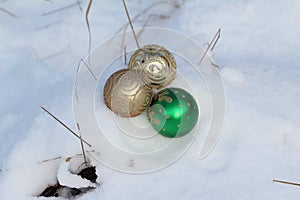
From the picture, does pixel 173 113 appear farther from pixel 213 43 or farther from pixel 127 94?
pixel 213 43

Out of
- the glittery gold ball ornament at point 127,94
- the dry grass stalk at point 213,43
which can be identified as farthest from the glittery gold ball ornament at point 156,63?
the dry grass stalk at point 213,43

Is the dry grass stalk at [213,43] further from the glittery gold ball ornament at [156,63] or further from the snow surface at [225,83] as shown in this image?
the glittery gold ball ornament at [156,63]

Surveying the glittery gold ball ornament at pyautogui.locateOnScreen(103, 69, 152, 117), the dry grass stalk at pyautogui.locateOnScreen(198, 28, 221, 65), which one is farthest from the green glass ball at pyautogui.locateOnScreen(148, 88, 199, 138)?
the dry grass stalk at pyautogui.locateOnScreen(198, 28, 221, 65)

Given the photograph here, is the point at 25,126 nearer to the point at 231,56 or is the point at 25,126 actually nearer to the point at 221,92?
the point at 221,92

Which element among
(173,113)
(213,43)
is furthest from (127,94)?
(213,43)

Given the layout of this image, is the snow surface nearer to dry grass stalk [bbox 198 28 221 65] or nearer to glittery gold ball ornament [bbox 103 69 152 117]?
dry grass stalk [bbox 198 28 221 65]
